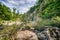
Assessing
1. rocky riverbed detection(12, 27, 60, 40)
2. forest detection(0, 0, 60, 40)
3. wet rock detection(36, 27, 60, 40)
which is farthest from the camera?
wet rock detection(36, 27, 60, 40)

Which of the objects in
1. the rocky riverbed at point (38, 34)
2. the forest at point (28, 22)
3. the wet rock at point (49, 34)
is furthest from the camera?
the wet rock at point (49, 34)

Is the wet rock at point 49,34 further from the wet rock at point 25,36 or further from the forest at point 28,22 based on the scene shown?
the wet rock at point 25,36

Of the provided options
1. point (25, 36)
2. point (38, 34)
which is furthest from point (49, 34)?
point (25, 36)

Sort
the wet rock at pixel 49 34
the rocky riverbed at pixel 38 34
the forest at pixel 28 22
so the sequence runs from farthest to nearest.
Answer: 1. the wet rock at pixel 49 34
2. the rocky riverbed at pixel 38 34
3. the forest at pixel 28 22

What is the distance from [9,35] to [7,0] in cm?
2448

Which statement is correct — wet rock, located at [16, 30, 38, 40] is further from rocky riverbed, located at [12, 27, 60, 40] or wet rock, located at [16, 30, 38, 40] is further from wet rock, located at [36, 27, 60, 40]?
wet rock, located at [36, 27, 60, 40]

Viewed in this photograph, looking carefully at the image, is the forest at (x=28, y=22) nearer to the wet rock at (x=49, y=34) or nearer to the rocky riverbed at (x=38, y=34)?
the rocky riverbed at (x=38, y=34)

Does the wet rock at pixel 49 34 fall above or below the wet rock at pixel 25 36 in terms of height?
below

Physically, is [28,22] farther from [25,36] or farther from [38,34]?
[25,36]

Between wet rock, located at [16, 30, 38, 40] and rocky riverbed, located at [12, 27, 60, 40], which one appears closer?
wet rock, located at [16, 30, 38, 40]

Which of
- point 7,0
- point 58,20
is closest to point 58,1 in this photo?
point 58,20

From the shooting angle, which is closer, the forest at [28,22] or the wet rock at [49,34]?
the forest at [28,22]

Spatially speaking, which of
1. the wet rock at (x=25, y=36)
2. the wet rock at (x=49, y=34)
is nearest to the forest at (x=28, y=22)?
the wet rock at (x=25, y=36)

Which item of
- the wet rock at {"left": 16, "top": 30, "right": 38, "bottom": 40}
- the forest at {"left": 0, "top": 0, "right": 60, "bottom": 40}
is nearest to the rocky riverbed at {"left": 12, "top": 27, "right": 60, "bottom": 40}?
the wet rock at {"left": 16, "top": 30, "right": 38, "bottom": 40}
